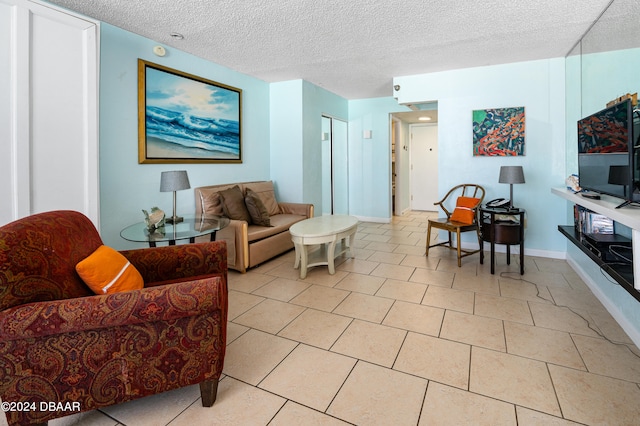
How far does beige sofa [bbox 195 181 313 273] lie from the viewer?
141 inches

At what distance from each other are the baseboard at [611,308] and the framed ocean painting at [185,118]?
4.13m

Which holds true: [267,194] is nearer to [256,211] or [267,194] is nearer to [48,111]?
[256,211]

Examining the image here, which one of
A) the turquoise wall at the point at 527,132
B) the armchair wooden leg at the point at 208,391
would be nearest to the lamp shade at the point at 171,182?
the armchair wooden leg at the point at 208,391

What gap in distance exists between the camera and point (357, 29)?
3.15 meters

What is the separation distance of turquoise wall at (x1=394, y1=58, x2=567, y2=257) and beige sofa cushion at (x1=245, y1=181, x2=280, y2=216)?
2.42m

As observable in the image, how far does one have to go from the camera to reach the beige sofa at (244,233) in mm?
3586

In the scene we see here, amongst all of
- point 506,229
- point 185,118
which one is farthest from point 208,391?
point 506,229

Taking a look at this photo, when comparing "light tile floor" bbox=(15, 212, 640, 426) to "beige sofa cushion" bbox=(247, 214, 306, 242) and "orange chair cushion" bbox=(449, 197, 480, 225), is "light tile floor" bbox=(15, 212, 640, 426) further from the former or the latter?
"orange chair cushion" bbox=(449, 197, 480, 225)

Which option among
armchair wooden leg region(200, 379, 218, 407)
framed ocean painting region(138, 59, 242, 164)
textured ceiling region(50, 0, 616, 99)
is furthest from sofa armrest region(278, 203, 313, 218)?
armchair wooden leg region(200, 379, 218, 407)

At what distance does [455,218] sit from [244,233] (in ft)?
8.28

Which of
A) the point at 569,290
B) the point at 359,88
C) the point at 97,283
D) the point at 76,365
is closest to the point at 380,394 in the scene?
the point at 76,365

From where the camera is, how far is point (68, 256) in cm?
156

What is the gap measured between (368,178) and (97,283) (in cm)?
555

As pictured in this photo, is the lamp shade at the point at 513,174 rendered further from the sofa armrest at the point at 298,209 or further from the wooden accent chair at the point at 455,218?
the sofa armrest at the point at 298,209
